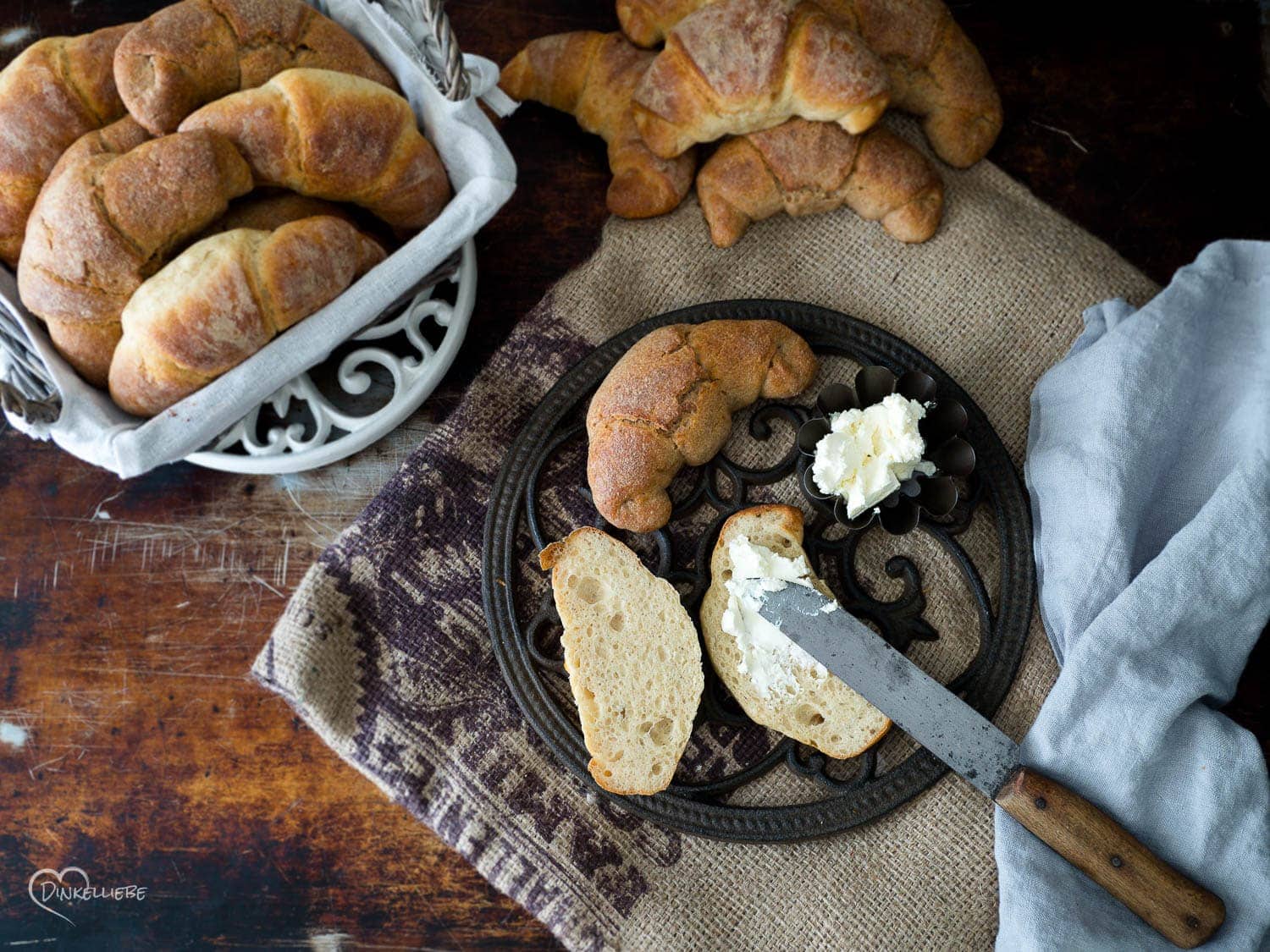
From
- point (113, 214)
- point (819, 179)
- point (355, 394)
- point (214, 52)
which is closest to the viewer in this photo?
point (113, 214)

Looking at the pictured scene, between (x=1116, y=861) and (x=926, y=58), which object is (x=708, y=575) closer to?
(x=1116, y=861)

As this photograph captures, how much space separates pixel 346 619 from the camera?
5.61ft

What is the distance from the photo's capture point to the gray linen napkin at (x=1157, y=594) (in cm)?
147

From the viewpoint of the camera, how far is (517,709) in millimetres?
1672

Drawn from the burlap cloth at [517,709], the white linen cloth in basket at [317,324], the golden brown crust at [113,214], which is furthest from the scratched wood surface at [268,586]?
the golden brown crust at [113,214]

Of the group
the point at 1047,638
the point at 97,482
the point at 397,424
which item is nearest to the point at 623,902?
the point at 1047,638

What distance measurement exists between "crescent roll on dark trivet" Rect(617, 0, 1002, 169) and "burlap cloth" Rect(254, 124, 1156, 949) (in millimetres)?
68

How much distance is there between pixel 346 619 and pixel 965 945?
1.17 m

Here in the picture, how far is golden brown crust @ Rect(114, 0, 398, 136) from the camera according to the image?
1.50 m

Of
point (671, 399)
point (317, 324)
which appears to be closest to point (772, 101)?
point (671, 399)

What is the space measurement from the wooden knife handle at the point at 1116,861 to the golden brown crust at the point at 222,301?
4.41 ft

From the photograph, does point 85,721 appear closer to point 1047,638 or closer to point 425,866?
point 425,866

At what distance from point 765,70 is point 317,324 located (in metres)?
0.83

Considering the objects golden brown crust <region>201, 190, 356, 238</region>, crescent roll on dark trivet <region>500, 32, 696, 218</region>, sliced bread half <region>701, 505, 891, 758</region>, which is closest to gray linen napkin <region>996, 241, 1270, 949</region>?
sliced bread half <region>701, 505, 891, 758</region>
